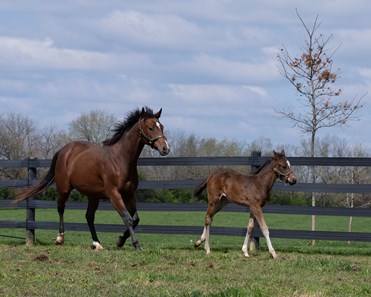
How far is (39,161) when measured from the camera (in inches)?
Answer: 606

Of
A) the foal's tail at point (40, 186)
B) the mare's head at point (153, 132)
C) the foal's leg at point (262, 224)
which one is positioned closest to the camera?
the foal's leg at point (262, 224)

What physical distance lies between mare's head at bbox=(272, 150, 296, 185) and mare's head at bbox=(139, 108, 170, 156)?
69.4 inches

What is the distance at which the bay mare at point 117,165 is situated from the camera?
13148mm

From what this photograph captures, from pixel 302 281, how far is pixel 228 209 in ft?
15.7

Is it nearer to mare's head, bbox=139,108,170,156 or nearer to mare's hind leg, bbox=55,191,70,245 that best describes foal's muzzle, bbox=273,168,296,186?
mare's head, bbox=139,108,170,156

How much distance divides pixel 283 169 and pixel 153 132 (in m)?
2.20

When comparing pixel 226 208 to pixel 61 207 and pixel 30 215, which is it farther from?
pixel 30 215

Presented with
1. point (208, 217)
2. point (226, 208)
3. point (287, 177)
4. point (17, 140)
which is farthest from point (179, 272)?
point (17, 140)

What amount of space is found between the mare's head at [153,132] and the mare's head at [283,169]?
5.79ft

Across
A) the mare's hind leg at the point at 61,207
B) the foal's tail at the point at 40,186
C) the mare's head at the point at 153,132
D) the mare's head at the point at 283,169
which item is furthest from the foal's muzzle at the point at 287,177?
the foal's tail at the point at 40,186

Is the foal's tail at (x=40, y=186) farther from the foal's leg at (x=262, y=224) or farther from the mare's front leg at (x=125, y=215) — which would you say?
the foal's leg at (x=262, y=224)

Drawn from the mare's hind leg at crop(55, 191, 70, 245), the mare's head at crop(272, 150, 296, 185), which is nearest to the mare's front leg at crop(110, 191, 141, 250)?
the mare's hind leg at crop(55, 191, 70, 245)

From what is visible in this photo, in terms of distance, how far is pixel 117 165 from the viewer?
43.5 ft

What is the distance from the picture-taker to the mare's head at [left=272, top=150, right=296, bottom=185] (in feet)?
41.9
